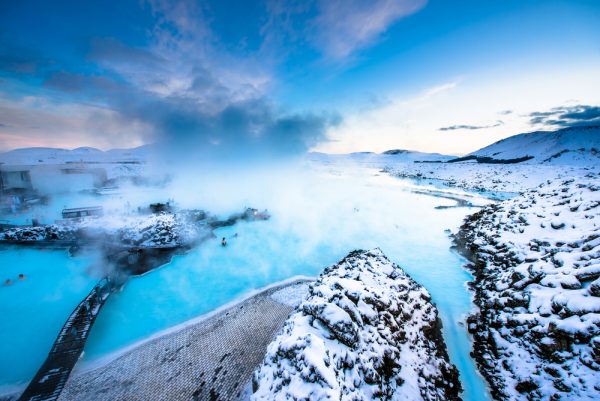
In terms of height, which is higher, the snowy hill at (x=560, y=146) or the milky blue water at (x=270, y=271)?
the snowy hill at (x=560, y=146)

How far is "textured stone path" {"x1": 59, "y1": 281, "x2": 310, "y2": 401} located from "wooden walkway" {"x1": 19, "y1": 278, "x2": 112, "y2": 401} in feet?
1.58

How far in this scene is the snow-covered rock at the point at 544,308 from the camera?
8.18 metres

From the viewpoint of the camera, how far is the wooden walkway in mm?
8909

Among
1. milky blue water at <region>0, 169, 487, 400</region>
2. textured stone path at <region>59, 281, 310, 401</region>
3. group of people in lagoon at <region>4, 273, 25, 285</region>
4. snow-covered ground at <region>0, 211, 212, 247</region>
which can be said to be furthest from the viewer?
snow-covered ground at <region>0, 211, 212, 247</region>

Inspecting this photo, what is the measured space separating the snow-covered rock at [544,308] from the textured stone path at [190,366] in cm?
1020

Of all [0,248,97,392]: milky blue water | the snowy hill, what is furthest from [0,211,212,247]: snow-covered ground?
the snowy hill

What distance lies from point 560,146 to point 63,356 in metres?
171

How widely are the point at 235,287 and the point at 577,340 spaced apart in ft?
57.6

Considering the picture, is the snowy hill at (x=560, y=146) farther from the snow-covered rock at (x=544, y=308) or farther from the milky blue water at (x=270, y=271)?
the snow-covered rock at (x=544, y=308)

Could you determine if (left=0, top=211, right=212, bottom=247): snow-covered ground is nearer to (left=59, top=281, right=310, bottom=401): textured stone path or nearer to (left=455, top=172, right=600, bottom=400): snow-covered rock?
(left=59, top=281, right=310, bottom=401): textured stone path

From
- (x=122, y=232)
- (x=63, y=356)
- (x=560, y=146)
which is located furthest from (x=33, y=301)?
(x=560, y=146)

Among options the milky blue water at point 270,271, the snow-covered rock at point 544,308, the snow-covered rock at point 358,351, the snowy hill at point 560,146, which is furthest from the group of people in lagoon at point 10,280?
the snowy hill at point 560,146

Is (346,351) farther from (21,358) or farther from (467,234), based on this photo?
(467,234)

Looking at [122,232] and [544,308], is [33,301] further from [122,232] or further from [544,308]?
[544,308]
